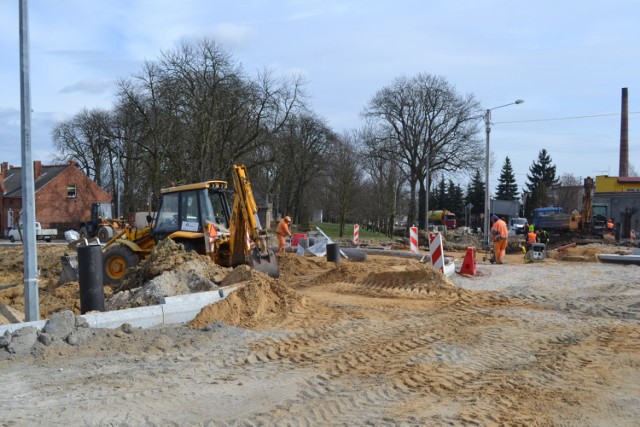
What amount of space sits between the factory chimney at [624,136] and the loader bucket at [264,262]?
53.6m

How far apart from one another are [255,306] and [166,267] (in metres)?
2.73

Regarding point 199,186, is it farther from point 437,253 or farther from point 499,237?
point 499,237

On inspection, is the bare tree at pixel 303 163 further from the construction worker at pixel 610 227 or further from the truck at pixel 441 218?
the construction worker at pixel 610 227

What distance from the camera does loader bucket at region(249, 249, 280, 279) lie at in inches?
529

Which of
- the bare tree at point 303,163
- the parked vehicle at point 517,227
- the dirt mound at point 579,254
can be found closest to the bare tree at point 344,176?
the bare tree at point 303,163

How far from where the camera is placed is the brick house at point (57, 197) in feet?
184

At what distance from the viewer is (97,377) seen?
6441mm

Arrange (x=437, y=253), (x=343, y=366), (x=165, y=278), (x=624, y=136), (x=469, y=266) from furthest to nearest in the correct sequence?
(x=624, y=136), (x=469, y=266), (x=437, y=253), (x=165, y=278), (x=343, y=366)

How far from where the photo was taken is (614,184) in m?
40.6

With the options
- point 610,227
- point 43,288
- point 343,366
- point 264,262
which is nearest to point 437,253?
point 264,262

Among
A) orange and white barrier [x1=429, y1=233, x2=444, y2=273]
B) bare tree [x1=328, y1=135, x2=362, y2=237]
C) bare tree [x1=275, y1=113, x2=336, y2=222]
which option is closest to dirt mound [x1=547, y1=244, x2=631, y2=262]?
orange and white barrier [x1=429, y1=233, x2=444, y2=273]

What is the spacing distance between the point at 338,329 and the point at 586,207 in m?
32.2

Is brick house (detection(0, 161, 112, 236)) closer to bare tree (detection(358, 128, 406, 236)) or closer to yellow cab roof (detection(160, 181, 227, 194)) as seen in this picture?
bare tree (detection(358, 128, 406, 236))

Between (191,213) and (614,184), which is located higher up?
(614,184)
